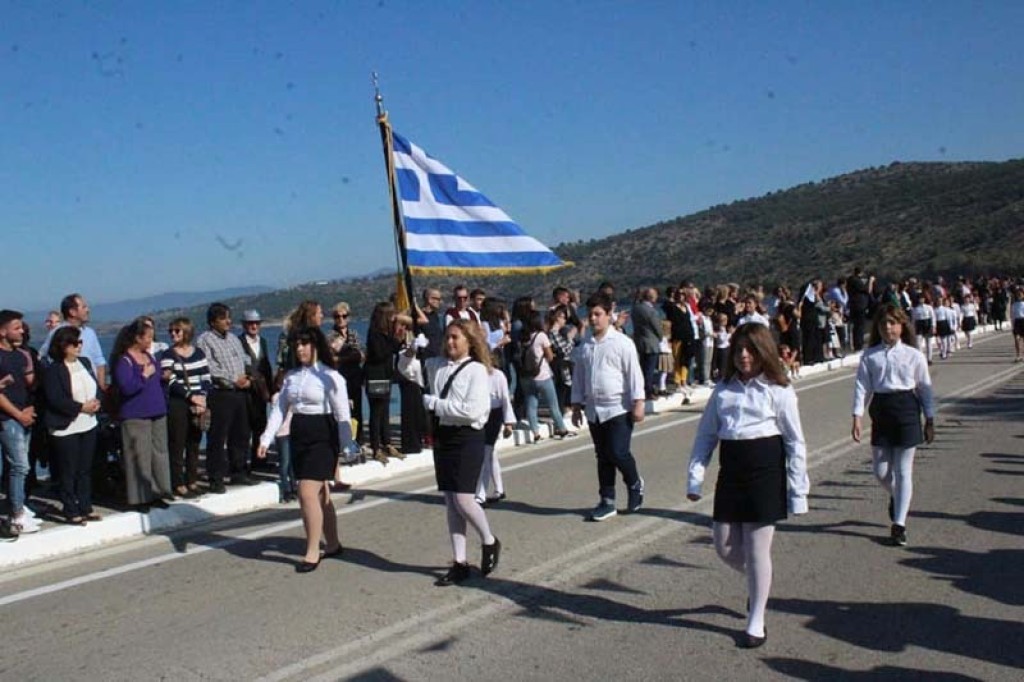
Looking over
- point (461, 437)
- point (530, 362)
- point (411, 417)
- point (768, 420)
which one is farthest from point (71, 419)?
point (768, 420)

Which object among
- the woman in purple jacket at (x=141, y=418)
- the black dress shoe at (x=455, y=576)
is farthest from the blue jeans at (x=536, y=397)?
the black dress shoe at (x=455, y=576)

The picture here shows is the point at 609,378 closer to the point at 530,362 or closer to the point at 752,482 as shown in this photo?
the point at 752,482

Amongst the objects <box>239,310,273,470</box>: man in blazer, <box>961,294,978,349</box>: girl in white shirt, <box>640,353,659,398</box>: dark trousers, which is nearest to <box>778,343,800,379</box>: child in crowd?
<box>640,353,659,398</box>: dark trousers

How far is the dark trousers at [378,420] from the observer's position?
11.7 m

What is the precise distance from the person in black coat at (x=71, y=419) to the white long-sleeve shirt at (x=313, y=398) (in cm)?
216

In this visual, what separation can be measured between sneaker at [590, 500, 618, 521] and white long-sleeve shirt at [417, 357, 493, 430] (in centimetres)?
192

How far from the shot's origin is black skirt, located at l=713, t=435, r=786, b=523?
5.38m

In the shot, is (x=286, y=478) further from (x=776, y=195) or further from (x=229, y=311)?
(x=776, y=195)

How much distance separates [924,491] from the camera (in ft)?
29.4

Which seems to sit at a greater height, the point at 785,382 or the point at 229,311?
the point at 229,311

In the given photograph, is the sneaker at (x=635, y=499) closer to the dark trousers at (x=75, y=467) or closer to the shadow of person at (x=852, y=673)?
the shadow of person at (x=852, y=673)

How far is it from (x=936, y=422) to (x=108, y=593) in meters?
10.4

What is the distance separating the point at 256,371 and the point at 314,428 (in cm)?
373

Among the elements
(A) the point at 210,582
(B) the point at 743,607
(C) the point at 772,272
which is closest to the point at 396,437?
(A) the point at 210,582
